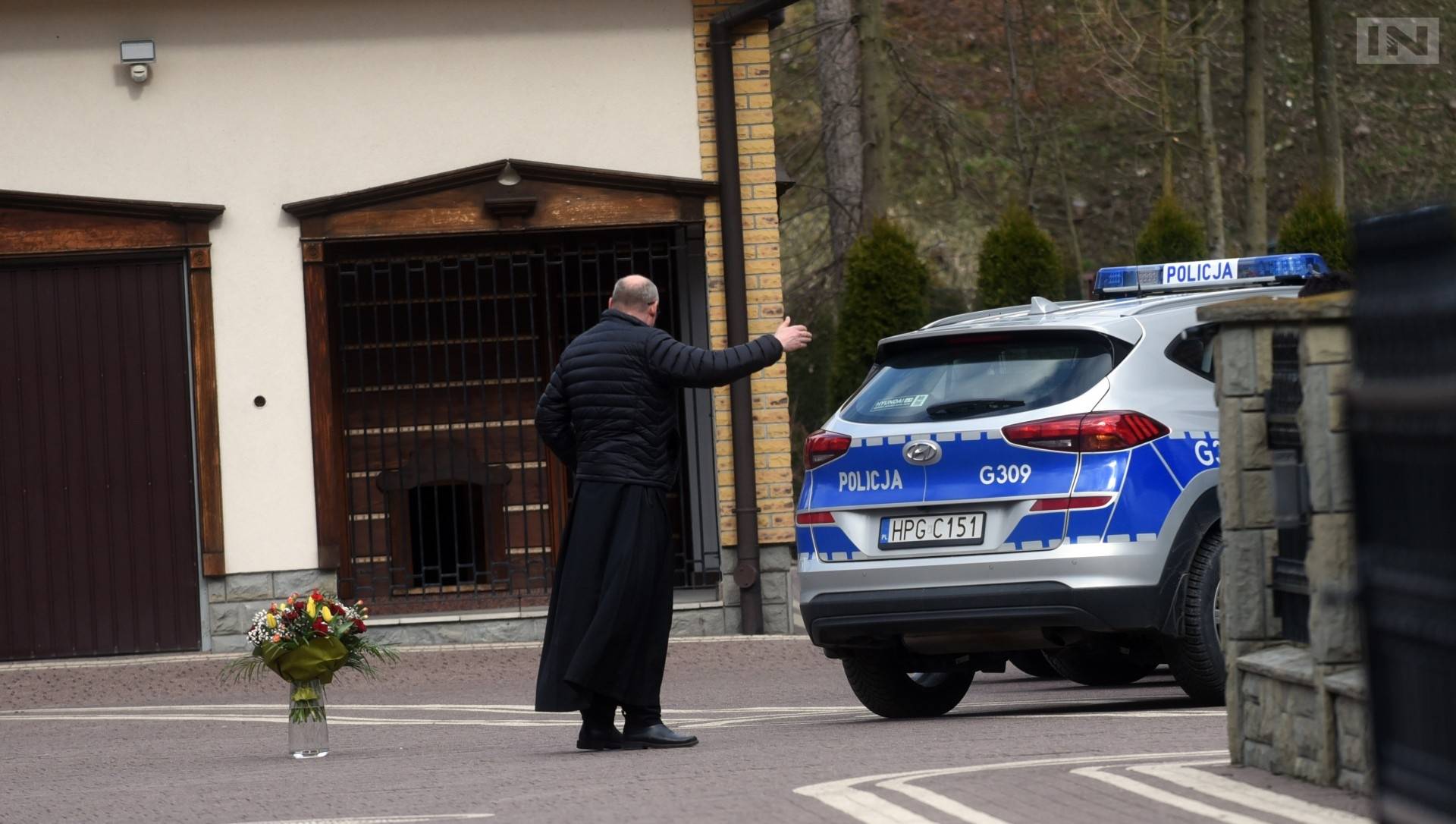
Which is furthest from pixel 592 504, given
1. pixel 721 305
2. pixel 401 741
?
pixel 721 305

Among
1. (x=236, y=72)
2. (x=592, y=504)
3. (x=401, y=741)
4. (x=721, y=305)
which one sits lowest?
(x=401, y=741)

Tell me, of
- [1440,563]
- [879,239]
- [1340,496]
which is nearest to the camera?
[1440,563]

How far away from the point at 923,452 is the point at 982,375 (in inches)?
17.6

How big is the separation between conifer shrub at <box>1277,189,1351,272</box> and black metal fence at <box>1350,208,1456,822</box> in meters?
15.6

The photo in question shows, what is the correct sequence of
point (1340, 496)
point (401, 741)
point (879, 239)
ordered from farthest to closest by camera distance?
point (879, 239), point (401, 741), point (1340, 496)

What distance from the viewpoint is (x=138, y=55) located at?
48.3 ft

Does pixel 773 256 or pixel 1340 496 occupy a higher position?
pixel 773 256

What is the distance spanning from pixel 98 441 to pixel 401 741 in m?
6.03

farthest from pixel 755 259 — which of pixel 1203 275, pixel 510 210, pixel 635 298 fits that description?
pixel 635 298

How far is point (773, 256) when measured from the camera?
14867 millimetres

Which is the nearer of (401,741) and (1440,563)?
(1440,563)

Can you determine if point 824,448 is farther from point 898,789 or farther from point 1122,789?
point 1122,789

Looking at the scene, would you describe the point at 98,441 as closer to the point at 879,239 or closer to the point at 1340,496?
the point at 879,239

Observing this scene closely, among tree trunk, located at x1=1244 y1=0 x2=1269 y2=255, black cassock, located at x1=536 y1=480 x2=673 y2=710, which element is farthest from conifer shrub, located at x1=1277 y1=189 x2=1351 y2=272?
black cassock, located at x1=536 y1=480 x2=673 y2=710
